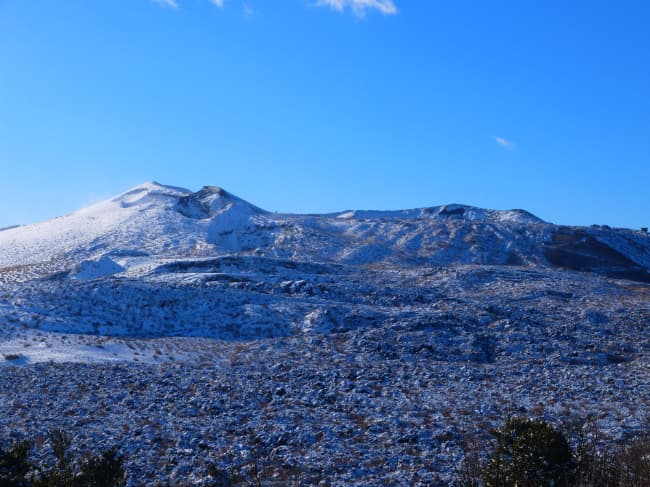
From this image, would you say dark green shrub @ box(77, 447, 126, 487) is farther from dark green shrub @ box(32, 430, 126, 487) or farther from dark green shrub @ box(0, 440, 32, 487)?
dark green shrub @ box(0, 440, 32, 487)

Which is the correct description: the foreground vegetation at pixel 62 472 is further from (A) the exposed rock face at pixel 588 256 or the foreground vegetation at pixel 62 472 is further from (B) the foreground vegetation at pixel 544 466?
(A) the exposed rock face at pixel 588 256

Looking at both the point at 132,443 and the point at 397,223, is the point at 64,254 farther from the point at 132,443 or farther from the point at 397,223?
the point at 132,443

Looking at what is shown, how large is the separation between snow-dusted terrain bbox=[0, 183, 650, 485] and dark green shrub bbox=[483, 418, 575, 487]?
3.24 metres

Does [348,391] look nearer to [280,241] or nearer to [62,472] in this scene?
[62,472]

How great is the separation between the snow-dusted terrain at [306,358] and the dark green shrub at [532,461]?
3.24 m

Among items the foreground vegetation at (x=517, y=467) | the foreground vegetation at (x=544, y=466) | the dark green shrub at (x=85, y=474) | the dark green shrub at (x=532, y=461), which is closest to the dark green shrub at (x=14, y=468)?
the foreground vegetation at (x=517, y=467)

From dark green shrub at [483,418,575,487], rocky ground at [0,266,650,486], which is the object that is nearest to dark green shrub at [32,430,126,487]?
rocky ground at [0,266,650,486]

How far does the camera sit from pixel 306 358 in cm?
2297

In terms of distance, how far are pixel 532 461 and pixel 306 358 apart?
1408cm

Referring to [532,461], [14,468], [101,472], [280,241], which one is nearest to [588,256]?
[280,241]

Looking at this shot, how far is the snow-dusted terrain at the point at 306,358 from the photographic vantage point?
1441 cm

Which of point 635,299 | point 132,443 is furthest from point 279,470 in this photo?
point 635,299

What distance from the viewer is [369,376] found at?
20359mm

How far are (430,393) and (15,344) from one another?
15.9 meters
